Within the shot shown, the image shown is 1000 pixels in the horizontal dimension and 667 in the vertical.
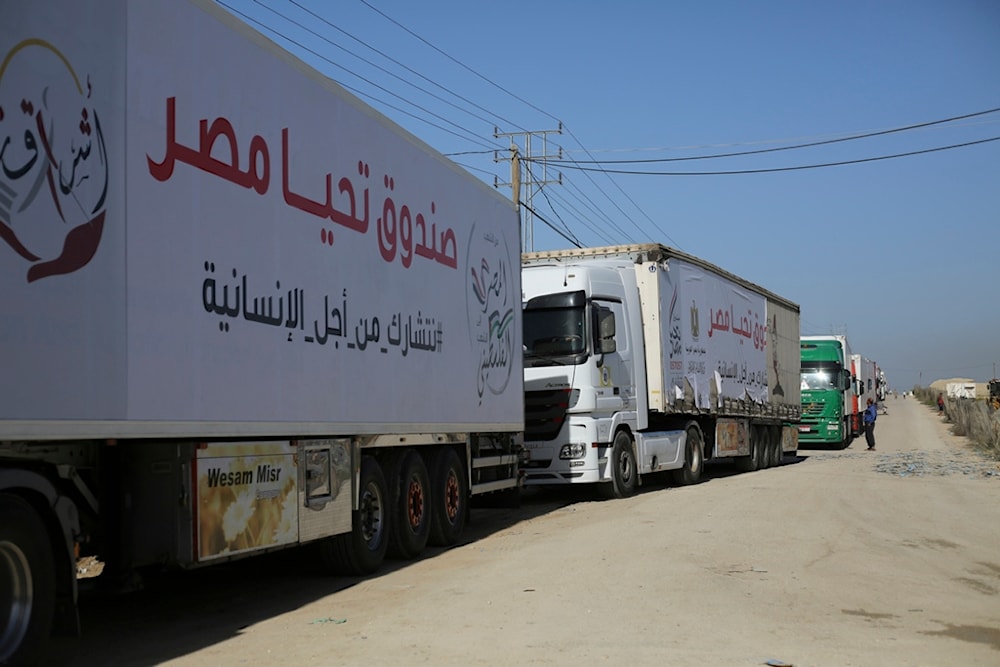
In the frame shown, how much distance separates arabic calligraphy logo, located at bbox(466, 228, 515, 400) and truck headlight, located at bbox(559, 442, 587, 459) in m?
2.87

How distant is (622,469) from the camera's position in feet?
57.1

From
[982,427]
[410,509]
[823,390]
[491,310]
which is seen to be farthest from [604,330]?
[823,390]

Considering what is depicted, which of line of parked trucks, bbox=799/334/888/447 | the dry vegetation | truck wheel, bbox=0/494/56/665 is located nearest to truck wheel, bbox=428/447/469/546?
truck wheel, bbox=0/494/56/665

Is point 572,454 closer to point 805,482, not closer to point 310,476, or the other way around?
point 805,482

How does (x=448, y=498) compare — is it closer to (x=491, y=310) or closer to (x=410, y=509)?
(x=410, y=509)

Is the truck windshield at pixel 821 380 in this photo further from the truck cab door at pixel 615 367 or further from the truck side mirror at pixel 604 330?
the truck side mirror at pixel 604 330

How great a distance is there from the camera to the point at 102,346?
6184 millimetres

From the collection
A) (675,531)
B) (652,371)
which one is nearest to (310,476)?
(675,531)

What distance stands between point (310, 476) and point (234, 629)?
1.47 metres

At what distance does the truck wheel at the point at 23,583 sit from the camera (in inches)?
221

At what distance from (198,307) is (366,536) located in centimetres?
364

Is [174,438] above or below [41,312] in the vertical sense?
below

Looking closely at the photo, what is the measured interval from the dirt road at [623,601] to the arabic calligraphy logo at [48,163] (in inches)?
86.1

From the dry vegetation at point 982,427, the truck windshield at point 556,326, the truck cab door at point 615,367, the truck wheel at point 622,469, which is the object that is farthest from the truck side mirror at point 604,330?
the dry vegetation at point 982,427
